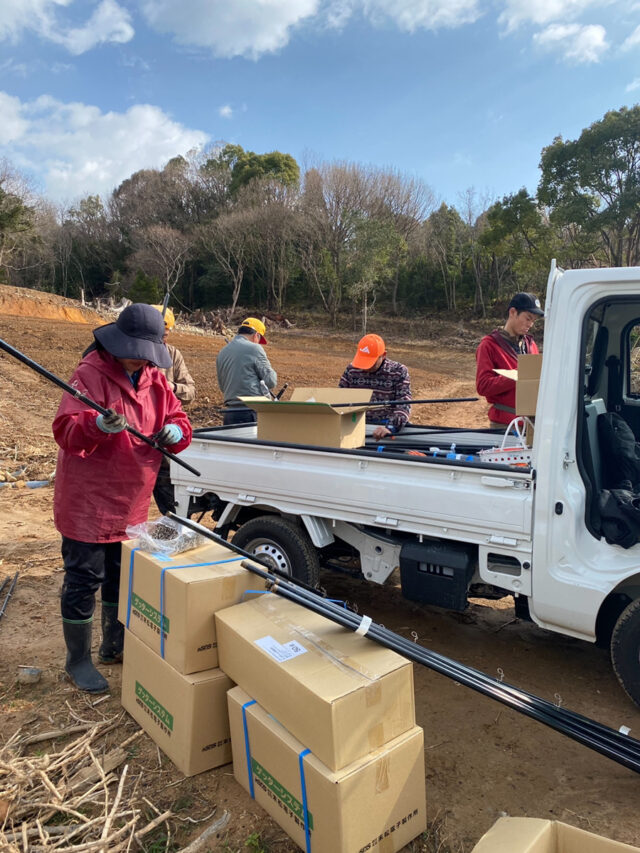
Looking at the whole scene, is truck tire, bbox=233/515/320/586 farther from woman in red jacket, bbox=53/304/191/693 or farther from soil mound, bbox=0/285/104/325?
soil mound, bbox=0/285/104/325

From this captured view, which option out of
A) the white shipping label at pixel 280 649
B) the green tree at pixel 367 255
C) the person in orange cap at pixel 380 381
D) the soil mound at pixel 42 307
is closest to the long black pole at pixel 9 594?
the white shipping label at pixel 280 649

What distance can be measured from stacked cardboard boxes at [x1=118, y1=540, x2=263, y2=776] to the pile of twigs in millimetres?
236

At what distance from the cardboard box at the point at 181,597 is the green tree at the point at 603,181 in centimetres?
2338

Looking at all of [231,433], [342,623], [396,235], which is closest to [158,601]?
[342,623]

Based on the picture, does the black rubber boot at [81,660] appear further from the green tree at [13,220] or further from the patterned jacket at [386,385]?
the green tree at [13,220]

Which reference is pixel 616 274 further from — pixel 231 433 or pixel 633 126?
pixel 633 126

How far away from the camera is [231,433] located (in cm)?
502

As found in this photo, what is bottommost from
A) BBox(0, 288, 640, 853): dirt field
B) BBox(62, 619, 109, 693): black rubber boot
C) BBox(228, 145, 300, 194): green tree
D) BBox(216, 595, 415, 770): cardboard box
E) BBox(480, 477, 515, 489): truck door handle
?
BBox(0, 288, 640, 853): dirt field

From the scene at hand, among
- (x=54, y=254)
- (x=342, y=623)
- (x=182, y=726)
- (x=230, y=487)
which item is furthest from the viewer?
(x=54, y=254)

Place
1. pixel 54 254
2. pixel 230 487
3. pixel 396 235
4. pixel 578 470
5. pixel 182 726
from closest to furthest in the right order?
pixel 182 726 < pixel 578 470 < pixel 230 487 < pixel 396 235 < pixel 54 254

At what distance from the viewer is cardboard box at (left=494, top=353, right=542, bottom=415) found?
310cm

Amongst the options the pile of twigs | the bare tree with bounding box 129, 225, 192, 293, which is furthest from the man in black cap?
the bare tree with bounding box 129, 225, 192, 293

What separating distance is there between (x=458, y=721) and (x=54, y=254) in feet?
169

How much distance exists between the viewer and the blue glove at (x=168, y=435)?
124 inches
